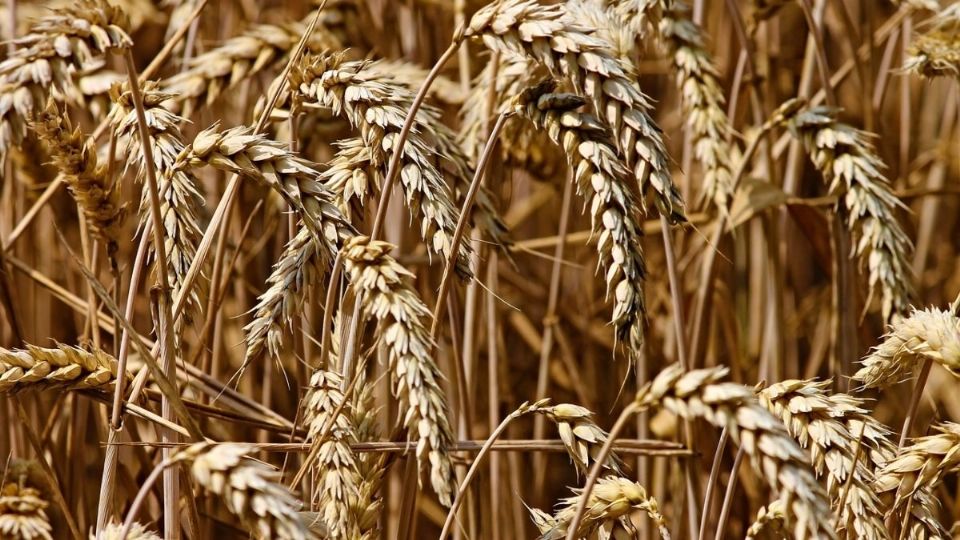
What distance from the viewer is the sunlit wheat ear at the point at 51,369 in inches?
51.4

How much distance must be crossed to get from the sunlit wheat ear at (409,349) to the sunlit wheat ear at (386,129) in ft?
0.49

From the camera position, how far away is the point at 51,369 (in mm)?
1337

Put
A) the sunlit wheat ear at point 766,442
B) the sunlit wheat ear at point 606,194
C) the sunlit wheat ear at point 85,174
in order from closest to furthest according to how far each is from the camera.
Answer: the sunlit wheat ear at point 766,442, the sunlit wheat ear at point 606,194, the sunlit wheat ear at point 85,174

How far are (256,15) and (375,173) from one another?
1.49m

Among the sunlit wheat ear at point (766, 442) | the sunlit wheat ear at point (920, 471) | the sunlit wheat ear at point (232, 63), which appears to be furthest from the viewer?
the sunlit wheat ear at point (232, 63)

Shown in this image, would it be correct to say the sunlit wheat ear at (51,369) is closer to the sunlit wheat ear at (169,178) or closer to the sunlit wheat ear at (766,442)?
the sunlit wheat ear at (169,178)

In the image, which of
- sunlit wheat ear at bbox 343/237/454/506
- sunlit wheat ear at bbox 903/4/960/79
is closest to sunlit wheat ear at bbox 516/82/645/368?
sunlit wheat ear at bbox 343/237/454/506

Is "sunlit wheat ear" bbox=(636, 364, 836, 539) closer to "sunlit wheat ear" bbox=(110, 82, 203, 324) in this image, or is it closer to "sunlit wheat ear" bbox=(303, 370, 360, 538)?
"sunlit wheat ear" bbox=(303, 370, 360, 538)

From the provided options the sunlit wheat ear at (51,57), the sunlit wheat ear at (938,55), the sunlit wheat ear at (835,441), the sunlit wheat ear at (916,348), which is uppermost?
the sunlit wheat ear at (938,55)

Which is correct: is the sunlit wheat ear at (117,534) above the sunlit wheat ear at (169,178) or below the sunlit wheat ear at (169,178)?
below

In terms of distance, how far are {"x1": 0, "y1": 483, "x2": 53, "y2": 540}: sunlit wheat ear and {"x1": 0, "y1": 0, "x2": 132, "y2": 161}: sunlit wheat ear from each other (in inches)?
23.8

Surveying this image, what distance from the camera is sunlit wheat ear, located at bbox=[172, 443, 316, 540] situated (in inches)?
41.2

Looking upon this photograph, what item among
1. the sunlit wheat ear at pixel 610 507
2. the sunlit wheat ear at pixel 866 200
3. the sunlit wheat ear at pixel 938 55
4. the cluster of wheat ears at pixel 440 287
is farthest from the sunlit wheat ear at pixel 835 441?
the sunlit wheat ear at pixel 938 55

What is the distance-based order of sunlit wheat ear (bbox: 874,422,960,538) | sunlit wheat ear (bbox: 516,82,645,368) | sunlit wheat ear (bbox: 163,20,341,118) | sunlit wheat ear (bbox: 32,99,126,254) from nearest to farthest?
sunlit wheat ear (bbox: 516,82,645,368) < sunlit wheat ear (bbox: 874,422,960,538) < sunlit wheat ear (bbox: 32,99,126,254) < sunlit wheat ear (bbox: 163,20,341,118)
